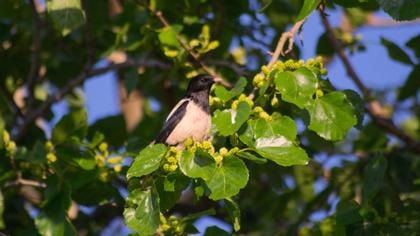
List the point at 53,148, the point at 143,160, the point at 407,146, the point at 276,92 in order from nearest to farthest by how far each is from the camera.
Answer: the point at 143,160 → the point at 276,92 → the point at 53,148 → the point at 407,146

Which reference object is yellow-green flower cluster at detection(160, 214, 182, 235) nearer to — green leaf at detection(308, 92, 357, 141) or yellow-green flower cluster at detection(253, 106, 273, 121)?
yellow-green flower cluster at detection(253, 106, 273, 121)

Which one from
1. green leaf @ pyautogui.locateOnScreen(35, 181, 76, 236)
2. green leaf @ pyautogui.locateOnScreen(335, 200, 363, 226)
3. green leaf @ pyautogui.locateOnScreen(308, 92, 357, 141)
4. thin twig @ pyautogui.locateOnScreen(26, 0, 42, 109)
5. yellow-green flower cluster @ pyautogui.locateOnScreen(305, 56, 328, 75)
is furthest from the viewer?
thin twig @ pyautogui.locateOnScreen(26, 0, 42, 109)

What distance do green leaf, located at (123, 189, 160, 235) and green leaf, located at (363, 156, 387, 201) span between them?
1.33 m

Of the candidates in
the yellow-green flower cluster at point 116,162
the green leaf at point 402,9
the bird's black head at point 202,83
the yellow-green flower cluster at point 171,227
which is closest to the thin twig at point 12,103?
the yellow-green flower cluster at point 116,162

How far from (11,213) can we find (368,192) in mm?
2966

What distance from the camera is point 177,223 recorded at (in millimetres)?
4391

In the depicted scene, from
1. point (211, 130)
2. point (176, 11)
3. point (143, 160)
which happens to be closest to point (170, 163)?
point (143, 160)

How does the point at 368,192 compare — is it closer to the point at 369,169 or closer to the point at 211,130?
the point at 369,169

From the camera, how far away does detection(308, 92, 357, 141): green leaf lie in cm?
393

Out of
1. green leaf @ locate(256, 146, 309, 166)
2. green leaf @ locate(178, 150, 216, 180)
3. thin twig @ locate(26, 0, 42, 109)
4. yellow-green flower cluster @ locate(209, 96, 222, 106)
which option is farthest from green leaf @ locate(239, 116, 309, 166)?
thin twig @ locate(26, 0, 42, 109)

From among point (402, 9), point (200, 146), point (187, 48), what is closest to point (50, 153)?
point (187, 48)

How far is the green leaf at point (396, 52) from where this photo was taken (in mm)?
5238

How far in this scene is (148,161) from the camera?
12.1 feet

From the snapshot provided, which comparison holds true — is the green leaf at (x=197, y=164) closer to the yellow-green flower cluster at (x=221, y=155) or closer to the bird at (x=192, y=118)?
the yellow-green flower cluster at (x=221, y=155)
